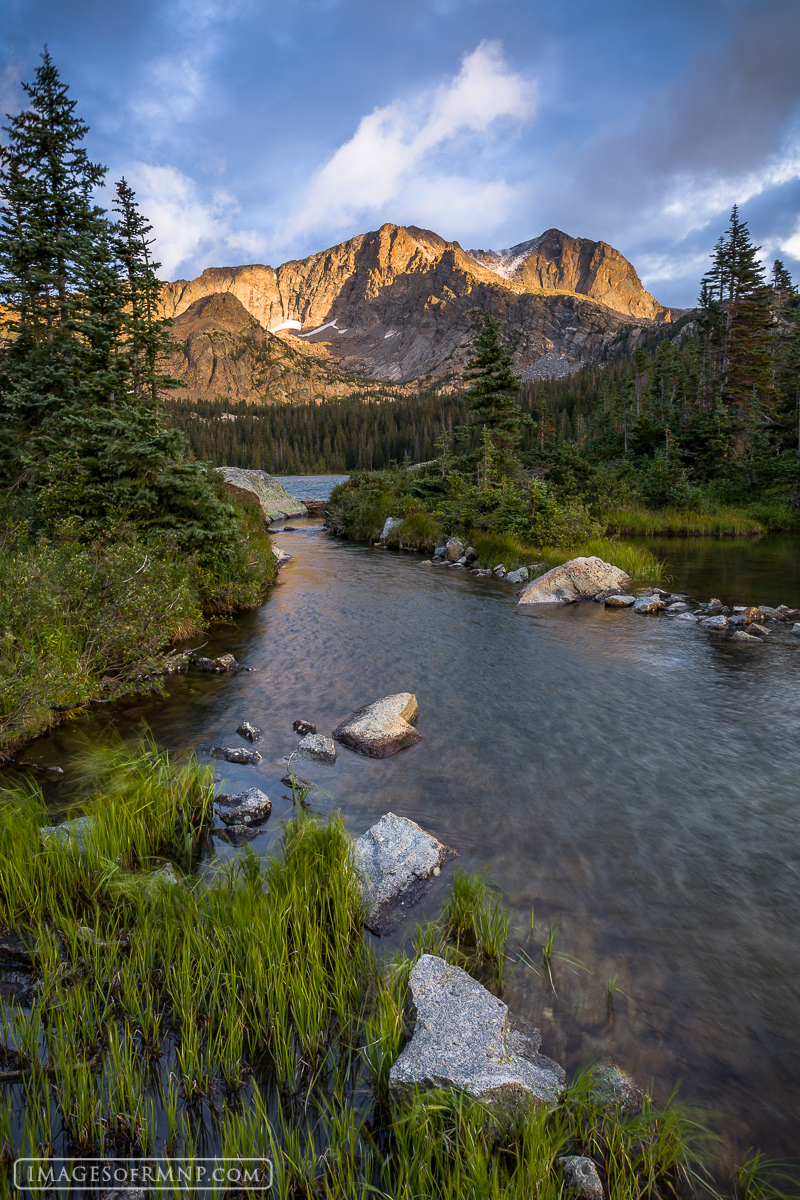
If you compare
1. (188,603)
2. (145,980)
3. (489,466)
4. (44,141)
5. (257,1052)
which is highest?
(44,141)

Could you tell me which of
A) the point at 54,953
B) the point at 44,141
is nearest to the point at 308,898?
the point at 54,953

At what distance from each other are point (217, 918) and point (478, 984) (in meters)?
1.92

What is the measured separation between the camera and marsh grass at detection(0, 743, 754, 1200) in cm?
266

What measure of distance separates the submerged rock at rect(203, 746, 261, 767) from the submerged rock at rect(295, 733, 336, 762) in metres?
0.60

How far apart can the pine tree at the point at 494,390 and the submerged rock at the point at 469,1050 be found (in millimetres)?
24918

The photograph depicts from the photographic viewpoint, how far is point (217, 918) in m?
3.93

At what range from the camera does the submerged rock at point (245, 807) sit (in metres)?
5.95

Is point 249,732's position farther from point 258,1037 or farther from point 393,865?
point 258,1037

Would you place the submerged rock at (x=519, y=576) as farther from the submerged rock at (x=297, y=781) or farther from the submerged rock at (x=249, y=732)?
the submerged rock at (x=297, y=781)

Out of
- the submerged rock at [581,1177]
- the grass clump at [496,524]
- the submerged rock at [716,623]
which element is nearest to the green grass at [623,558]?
the grass clump at [496,524]

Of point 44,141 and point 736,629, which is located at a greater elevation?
point 44,141

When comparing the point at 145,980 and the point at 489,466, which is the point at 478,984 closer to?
the point at 145,980

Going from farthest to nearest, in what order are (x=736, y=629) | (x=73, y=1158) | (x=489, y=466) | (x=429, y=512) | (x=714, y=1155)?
(x=429, y=512) → (x=489, y=466) → (x=736, y=629) → (x=714, y=1155) → (x=73, y=1158)

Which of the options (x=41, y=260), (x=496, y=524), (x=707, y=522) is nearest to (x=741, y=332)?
(x=707, y=522)
